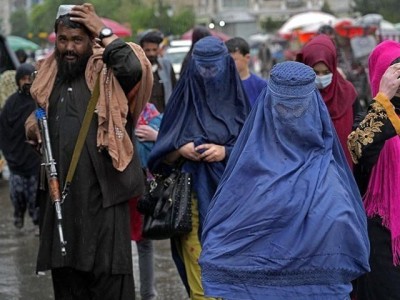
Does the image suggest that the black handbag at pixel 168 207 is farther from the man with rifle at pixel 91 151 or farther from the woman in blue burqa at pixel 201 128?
the man with rifle at pixel 91 151

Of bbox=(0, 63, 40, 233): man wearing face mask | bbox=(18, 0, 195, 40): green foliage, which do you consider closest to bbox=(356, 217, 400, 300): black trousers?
bbox=(0, 63, 40, 233): man wearing face mask

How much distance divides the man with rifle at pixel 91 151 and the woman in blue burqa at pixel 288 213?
1042 mm

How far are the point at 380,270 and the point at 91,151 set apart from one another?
1470mm

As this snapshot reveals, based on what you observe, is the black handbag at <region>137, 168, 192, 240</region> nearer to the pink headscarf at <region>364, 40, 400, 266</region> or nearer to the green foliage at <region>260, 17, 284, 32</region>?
the pink headscarf at <region>364, 40, 400, 266</region>

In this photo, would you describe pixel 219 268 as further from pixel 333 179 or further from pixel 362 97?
pixel 362 97

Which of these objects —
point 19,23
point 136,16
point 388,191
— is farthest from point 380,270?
point 19,23

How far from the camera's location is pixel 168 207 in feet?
19.3

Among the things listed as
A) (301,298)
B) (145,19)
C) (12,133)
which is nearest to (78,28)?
(301,298)

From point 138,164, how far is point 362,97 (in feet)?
41.7

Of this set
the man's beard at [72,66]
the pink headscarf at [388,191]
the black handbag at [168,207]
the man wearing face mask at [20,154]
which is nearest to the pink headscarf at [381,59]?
the pink headscarf at [388,191]

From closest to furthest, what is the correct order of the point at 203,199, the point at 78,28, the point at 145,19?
the point at 78,28
the point at 203,199
the point at 145,19

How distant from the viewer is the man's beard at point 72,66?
530 cm

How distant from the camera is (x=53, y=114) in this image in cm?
530

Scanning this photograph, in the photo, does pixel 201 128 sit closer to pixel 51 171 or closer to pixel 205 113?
pixel 205 113
